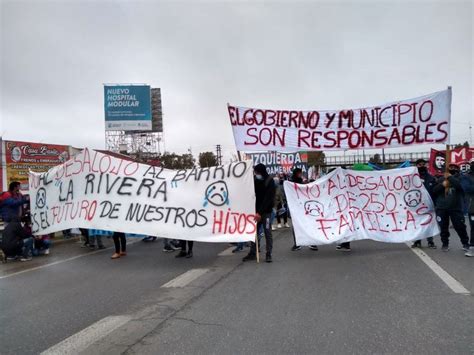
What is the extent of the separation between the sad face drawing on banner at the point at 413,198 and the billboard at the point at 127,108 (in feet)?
129

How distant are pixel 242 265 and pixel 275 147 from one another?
9.88 ft

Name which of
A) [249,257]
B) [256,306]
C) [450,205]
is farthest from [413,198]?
[256,306]

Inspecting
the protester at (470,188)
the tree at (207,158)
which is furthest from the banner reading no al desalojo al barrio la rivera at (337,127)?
the tree at (207,158)

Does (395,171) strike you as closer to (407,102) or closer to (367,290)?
(407,102)

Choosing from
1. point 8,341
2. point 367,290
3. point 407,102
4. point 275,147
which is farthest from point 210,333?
point 407,102

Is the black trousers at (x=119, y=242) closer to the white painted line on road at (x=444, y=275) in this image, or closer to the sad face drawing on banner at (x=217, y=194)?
the sad face drawing on banner at (x=217, y=194)

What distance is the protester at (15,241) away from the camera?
9562 mm

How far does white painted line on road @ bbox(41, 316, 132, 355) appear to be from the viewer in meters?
4.19

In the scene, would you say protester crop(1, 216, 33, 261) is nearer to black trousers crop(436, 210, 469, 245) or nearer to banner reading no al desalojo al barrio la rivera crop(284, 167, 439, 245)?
banner reading no al desalojo al barrio la rivera crop(284, 167, 439, 245)

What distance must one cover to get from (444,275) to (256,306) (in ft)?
10.6

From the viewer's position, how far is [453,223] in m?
8.62

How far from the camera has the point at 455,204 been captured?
28.2 feet

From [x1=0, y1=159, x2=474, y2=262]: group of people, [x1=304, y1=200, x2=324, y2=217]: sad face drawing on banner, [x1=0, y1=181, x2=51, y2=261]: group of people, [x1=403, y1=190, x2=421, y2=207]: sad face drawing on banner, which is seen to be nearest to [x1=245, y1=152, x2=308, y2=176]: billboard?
[x1=0, y1=159, x2=474, y2=262]: group of people

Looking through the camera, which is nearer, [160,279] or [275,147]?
[160,279]
